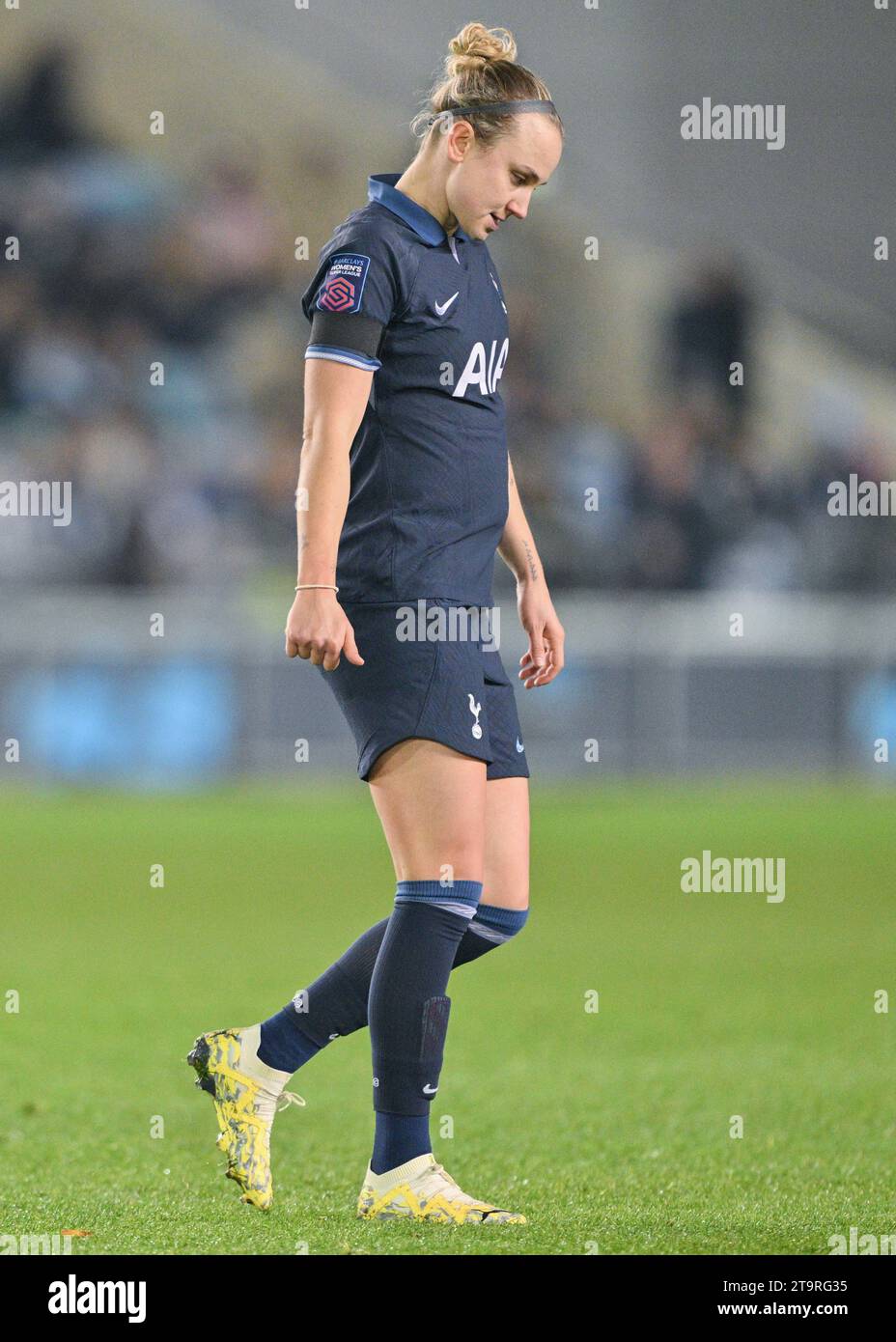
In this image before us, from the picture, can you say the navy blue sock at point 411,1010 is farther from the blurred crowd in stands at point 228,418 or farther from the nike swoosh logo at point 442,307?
the blurred crowd in stands at point 228,418

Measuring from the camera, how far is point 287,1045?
3477mm

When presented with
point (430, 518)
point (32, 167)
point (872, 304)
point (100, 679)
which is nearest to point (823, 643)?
point (100, 679)

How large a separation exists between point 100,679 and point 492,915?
33.1 ft

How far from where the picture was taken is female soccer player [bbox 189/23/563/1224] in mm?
3146

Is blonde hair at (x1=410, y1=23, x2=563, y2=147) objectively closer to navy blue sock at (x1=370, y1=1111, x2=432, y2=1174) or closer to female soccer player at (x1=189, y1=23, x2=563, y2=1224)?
female soccer player at (x1=189, y1=23, x2=563, y2=1224)

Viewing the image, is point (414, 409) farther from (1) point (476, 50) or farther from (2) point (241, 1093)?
(2) point (241, 1093)

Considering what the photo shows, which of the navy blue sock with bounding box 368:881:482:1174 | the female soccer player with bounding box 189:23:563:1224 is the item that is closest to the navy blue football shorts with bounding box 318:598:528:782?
the female soccer player with bounding box 189:23:563:1224

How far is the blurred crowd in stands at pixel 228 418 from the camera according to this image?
15.6m

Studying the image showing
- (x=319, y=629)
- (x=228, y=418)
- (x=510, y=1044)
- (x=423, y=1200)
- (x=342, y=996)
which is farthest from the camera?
(x=228, y=418)

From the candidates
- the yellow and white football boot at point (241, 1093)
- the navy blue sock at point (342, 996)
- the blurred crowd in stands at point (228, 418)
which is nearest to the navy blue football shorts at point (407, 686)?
the navy blue sock at point (342, 996)

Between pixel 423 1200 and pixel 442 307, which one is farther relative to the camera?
pixel 442 307

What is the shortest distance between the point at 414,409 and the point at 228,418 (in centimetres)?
1390

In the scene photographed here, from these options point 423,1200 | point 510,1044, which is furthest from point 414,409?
point 510,1044
